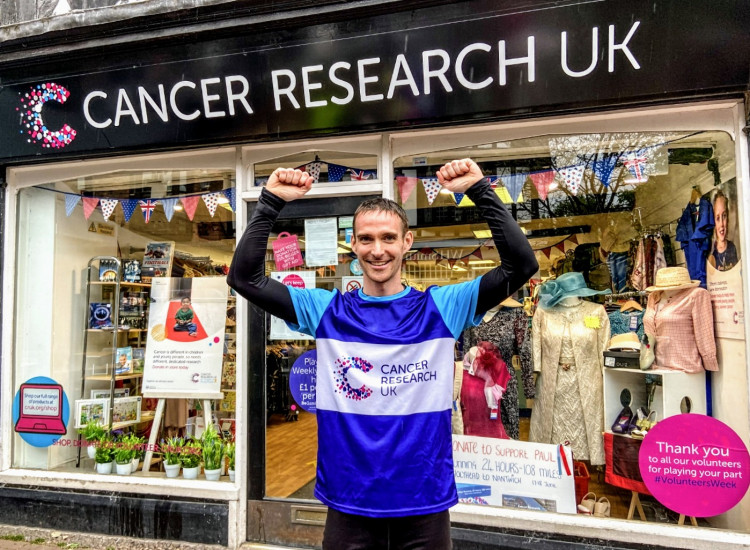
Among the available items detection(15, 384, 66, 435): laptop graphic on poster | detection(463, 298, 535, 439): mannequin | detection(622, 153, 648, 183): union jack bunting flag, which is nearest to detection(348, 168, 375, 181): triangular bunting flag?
detection(463, 298, 535, 439): mannequin

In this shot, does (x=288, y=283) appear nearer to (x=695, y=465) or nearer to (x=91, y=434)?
(x=91, y=434)

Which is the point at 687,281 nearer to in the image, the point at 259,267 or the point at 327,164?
the point at 327,164

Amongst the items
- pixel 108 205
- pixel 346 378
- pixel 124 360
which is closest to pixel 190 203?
pixel 108 205

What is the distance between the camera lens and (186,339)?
14.7 feet

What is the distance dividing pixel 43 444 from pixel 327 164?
11.2 feet

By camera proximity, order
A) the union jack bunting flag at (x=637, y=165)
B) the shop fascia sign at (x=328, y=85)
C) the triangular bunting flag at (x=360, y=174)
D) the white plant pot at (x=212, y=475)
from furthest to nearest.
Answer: the white plant pot at (x=212, y=475) < the triangular bunting flag at (x=360, y=174) < the union jack bunting flag at (x=637, y=165) < the shop fascia sign at (x=328, y=85)

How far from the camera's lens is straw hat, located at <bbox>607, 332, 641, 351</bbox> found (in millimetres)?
3799

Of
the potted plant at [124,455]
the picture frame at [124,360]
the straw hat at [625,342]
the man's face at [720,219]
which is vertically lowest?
the potted plant at [124,455]

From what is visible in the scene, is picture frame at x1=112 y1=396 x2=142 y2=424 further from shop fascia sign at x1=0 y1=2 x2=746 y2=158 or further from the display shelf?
→ shop fascia sign at x1=0 y1=2 x2=746 y2=158

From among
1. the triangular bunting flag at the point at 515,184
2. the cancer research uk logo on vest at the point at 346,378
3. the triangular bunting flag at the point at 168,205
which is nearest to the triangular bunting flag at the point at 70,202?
the triangular bunting flag at the point at 168,205

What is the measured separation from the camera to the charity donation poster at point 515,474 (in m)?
3.59

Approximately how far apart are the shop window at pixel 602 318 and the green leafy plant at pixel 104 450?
293 centimetres

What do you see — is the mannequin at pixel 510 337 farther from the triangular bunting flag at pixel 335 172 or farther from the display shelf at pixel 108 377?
the display shelf at pixel 108 377

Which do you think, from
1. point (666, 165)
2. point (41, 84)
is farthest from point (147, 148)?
point (666, 165)
